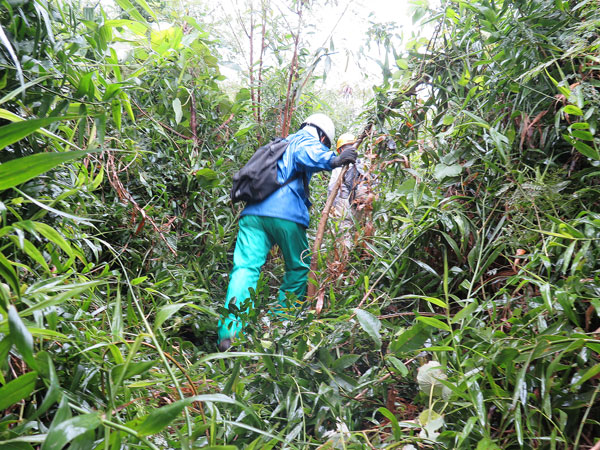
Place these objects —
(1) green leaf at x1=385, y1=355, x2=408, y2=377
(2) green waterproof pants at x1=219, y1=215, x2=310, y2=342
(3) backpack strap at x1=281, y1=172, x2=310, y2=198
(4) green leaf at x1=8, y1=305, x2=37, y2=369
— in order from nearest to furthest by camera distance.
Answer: (4) green leaf at x1=8, y1=305, x2=37, y2=369, (1) green leaf at x1=385, y1=355, x2=408, y2=377, (2) green waterproof pants at x1=219, y1=215, x2=310, y2=342, (3) backpack strap at x1=281, y1=172, x2=310, y2=198

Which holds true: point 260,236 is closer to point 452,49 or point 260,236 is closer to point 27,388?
point 452,49

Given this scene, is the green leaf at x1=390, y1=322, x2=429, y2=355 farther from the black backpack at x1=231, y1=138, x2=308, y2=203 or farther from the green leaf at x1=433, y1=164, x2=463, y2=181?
the black backpack at x1=231, y1=138, x2=308, y2=203

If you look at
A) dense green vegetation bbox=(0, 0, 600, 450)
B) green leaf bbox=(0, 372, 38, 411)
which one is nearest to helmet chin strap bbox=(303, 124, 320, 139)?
dense green vegetation bbox=(0, 0, 600, 450)

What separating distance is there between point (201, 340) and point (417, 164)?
4.20 feet

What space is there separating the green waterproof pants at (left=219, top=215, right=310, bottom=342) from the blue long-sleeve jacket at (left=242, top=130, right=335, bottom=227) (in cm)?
4

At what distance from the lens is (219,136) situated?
97.6 inches

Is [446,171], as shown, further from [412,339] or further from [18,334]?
[18,334]

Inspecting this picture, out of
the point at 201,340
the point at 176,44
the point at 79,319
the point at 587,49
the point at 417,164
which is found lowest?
the point at 201,340

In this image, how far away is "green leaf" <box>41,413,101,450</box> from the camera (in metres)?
0.39

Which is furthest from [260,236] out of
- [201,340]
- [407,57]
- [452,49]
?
[452,49]

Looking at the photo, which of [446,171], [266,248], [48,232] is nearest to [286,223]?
[266,248]

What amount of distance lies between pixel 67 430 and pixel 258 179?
1.86 metres

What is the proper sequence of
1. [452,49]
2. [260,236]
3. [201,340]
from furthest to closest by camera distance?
[260,236], [201,340], [452,49]

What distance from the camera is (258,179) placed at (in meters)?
2.20
